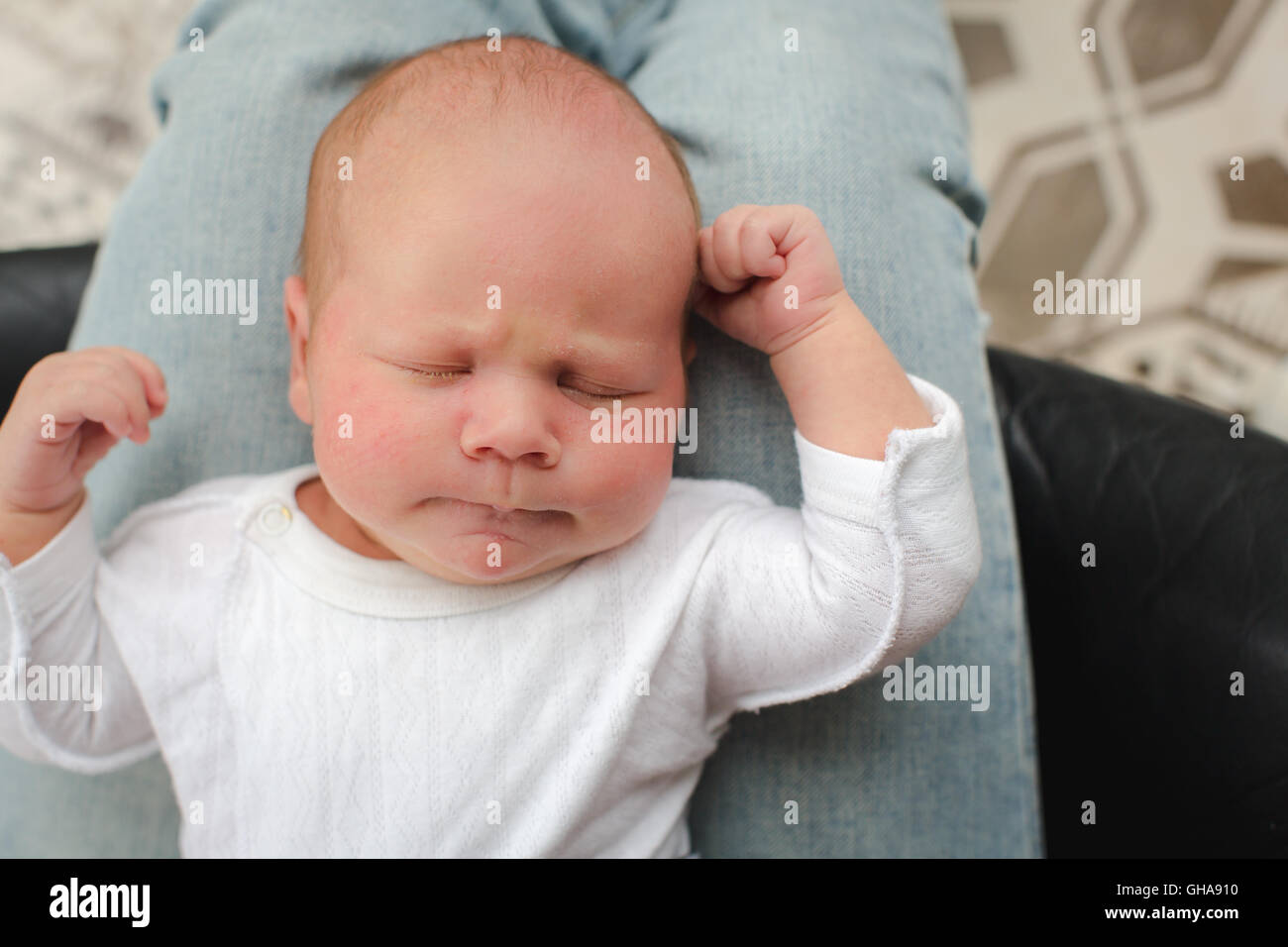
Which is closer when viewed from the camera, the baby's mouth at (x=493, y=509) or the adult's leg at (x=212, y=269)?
the baby's mouth at (x=493, y=509)

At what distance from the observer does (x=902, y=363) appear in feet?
2.76

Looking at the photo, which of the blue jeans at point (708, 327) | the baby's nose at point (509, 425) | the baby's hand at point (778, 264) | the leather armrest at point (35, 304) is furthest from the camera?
the leather armrest at point (35, 304)

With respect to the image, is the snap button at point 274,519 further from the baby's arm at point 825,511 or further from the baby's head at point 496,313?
Answer: the baby's arm at point 825,511

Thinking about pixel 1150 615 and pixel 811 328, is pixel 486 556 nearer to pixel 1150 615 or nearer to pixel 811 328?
pixel 811 328

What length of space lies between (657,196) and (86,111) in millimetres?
1369

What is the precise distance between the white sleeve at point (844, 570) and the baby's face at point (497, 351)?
114mm

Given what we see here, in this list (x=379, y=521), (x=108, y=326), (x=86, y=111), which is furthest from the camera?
(x=86, y=111)

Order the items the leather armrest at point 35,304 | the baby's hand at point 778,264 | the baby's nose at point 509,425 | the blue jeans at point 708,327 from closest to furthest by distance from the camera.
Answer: the baby's nose at point 509,425 → the baby's hand at point 778,264 → the blue jeans at point 708,327 → the leather armrest at point 35,304

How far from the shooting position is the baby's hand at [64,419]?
2.32ft

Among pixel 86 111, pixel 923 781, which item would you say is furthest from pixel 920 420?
pixel 86 111

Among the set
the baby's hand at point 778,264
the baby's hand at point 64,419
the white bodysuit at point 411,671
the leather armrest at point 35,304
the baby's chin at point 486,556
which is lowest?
the white bodysuit at point 411,671

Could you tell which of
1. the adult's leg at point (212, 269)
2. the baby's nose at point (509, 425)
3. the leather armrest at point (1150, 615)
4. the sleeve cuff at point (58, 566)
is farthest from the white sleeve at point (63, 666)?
the leather armrest at point (1150, 615)
